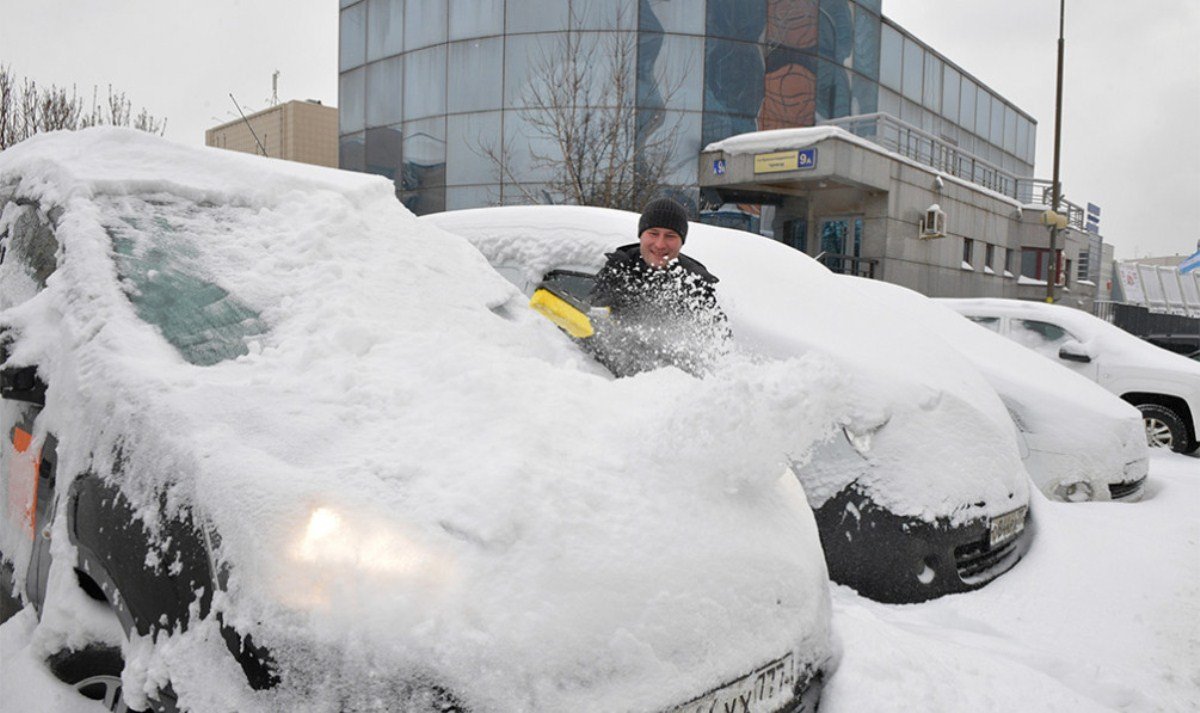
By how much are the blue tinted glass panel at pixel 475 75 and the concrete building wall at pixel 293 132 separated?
8.76 meters

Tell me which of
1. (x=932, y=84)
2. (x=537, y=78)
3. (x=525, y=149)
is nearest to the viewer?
(x=537, y=78)

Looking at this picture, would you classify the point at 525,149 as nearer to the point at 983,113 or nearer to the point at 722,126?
the point at 722,126

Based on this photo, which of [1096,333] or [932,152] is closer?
[1096,333]

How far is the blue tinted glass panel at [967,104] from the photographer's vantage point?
2970cm

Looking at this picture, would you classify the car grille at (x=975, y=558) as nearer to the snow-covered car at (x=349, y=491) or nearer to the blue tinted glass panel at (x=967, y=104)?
the snow-covered car at (x=349, y=491)

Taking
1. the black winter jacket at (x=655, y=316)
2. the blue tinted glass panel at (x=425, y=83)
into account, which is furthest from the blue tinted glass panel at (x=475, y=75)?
the black winter jacket at (x=655, y=316)

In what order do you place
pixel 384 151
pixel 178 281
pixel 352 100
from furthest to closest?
1. pixel 352 100
2. pixel 384 151
3. pixel 178 281

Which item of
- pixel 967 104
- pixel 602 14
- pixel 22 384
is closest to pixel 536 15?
pixel 602 14

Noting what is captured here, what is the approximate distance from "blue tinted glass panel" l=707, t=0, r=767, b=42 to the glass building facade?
0.03 m

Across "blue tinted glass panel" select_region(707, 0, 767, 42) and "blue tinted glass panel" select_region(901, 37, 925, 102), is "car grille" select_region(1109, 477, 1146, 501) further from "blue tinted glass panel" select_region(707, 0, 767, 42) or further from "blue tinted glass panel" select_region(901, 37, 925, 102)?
"blue tinted glass panel" select_region(901, 37, 925, 102)

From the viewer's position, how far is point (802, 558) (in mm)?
1992

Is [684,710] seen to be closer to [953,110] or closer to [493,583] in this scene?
[493,583]

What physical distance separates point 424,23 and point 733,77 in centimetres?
868

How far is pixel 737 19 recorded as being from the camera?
2112cm
